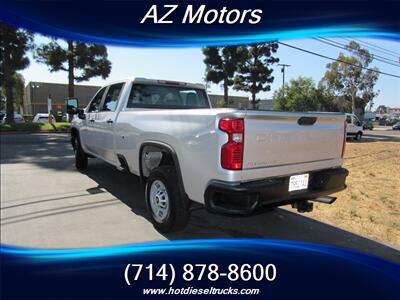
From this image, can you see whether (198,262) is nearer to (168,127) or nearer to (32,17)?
(168,127)

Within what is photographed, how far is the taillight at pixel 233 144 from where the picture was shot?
3064 mm

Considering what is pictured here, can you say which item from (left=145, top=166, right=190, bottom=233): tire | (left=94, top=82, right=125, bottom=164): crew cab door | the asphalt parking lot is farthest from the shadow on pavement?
(left=94, top=82, right=125, bottom=164): crew cab door

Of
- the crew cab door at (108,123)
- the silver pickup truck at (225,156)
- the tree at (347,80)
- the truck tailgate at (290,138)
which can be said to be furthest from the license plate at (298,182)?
the tree at (347,80)

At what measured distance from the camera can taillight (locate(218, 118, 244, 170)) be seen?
3.06 m

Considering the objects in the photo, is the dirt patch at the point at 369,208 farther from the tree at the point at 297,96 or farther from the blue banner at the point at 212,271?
the tree at the point at 297,96

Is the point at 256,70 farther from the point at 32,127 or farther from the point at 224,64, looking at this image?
the point at 32,127

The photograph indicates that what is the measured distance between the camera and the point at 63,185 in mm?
5379

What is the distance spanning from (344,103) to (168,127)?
2344 inches

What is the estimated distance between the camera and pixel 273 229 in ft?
14.3

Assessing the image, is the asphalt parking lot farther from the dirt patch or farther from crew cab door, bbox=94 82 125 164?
crew cab door, bbox=94 82 125 164

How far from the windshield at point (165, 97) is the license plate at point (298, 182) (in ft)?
8.49

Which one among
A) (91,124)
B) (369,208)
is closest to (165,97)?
(91,124)

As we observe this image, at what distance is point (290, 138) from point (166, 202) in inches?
62.6

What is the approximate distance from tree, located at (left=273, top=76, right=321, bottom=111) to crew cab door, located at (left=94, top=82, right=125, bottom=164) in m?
40.7
